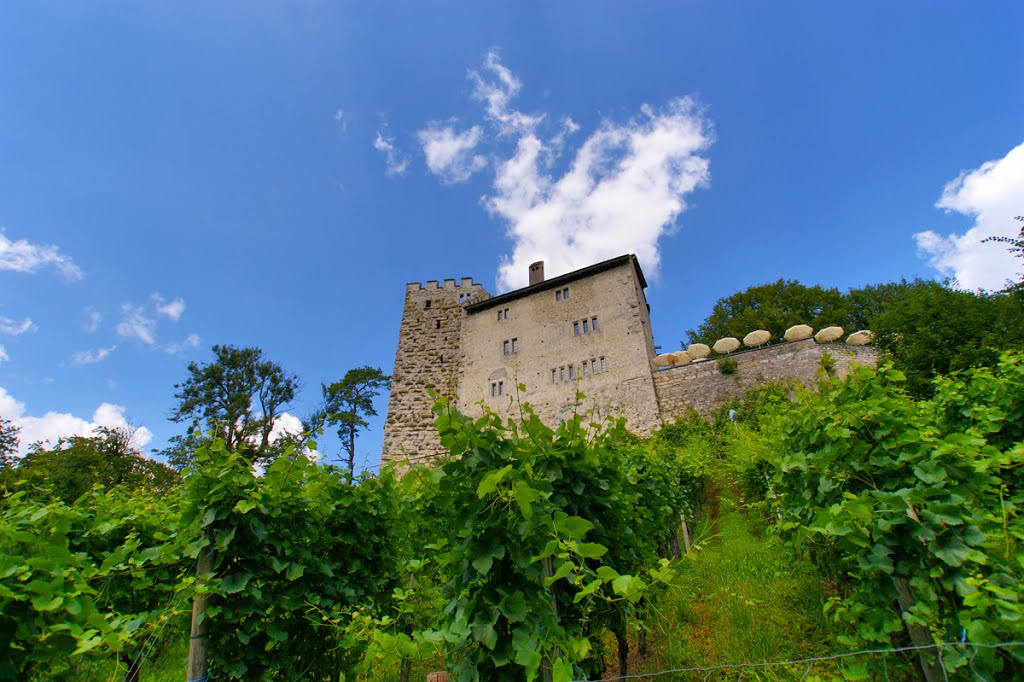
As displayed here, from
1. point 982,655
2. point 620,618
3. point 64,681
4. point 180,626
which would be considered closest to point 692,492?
point 620,618

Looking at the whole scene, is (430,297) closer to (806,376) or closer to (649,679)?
(806,376)

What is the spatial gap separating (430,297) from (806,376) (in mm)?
15929

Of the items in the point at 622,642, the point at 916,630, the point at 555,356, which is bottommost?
the point at 622,642

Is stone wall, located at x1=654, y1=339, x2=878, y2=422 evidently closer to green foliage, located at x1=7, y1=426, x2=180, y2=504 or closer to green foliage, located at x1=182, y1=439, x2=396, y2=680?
green foliage, located at x1=182, y1=439, x2=396, y2=680

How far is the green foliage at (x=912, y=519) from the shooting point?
1.65m

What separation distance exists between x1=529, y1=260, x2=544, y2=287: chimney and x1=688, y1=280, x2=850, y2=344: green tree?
11.9 metres

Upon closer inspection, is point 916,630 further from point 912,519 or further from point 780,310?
point 780,310

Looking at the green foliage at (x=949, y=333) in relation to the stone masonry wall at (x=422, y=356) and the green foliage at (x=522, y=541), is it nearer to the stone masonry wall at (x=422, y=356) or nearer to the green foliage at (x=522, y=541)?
the green foliage at (x=522, y=541)

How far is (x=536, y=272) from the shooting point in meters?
21.3

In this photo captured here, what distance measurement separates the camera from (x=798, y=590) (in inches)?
177

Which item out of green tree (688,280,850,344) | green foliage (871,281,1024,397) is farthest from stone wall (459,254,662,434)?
green tree (688,280,850,344)

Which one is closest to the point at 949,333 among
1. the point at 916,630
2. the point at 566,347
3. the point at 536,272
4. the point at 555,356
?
the point at 566,347

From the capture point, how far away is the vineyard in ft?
5.15

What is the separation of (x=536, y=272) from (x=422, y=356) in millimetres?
6648
